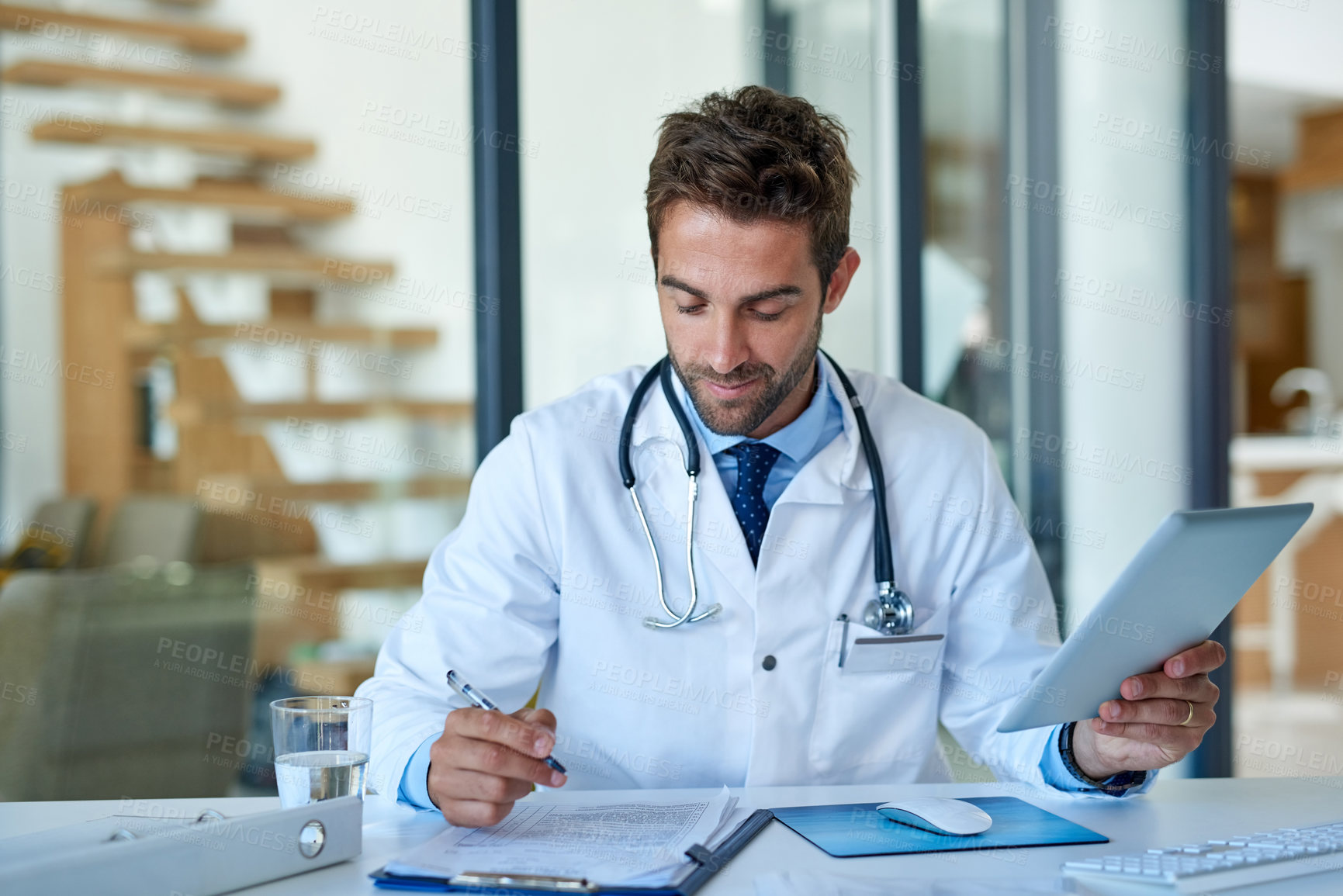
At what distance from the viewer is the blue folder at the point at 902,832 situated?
1013mm

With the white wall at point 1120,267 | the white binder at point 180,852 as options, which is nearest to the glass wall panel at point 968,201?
the white wall at point 1120,267

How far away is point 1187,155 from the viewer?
2766 mm

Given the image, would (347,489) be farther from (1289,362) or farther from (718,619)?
(1289,362)

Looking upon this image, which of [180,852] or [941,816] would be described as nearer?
[180,852]

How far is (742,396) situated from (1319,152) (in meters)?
5.21

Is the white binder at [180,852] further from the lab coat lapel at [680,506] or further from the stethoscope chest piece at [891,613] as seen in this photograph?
the stethoscope chest piece at [891,613]

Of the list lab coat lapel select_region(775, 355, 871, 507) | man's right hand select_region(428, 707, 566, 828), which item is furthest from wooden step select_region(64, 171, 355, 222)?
man's right hand select_region(428, 707, 566, 828)

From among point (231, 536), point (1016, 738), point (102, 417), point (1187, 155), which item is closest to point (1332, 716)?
point (1187, 155)

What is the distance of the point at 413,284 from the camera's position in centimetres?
232

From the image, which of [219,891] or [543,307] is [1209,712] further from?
[543,307]

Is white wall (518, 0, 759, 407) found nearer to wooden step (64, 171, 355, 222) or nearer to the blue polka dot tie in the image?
wooden step (64, 171, 355, 222)

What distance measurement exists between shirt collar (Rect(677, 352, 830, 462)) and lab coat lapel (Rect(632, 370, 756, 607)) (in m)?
0.02

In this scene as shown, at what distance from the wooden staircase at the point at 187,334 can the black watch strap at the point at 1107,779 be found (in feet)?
4.65

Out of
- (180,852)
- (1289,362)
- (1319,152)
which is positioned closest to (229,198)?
(180,852)
